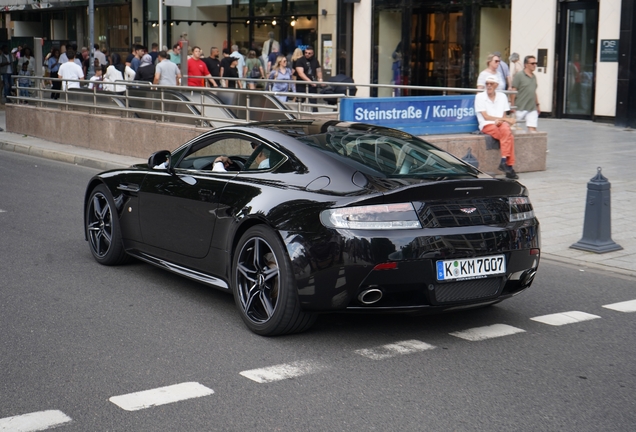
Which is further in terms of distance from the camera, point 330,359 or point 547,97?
point 547,97

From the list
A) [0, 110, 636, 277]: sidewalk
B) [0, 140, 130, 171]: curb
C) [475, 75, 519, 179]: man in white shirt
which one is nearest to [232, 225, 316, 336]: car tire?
[0, 110, 636, 277]: sidewalk

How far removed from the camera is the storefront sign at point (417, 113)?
1334 cm

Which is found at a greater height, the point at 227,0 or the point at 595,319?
the point at 227,0

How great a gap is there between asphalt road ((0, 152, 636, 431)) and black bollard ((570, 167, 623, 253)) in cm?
125

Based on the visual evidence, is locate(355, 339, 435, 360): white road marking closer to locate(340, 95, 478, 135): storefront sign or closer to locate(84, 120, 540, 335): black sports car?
locate(84, 120, 540, 335): black sports car

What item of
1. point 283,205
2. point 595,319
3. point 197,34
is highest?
point 197,34

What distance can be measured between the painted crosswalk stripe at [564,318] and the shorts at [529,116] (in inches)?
384

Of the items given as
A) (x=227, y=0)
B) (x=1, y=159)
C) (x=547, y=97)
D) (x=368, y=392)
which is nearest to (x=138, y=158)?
(x=1, y=159)

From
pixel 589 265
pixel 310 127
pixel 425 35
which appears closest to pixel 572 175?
pixel 589 265

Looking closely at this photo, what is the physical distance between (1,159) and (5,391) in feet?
46.8

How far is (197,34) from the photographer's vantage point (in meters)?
35.8

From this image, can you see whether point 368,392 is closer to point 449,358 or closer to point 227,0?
point 449,358

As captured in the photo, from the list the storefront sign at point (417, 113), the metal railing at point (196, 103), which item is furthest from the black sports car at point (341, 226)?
the metal railing at point (196, 103)

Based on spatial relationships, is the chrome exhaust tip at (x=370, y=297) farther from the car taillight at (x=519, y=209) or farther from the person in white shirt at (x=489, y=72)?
the person in white shirt at (x=489, y=72)
